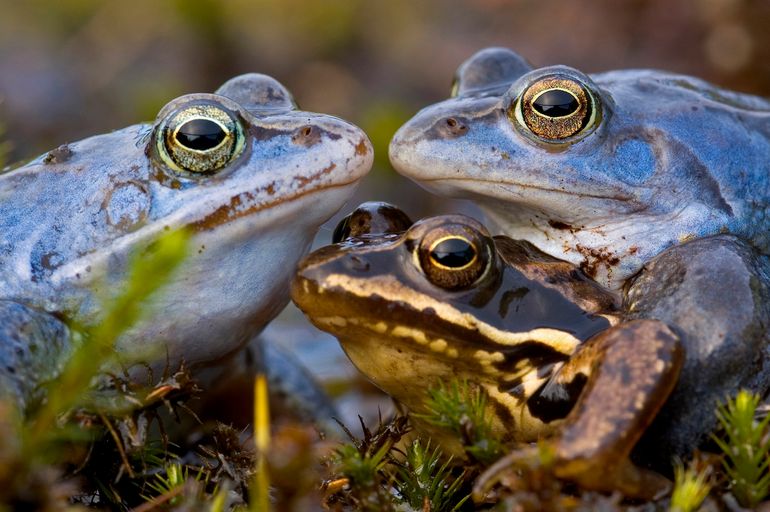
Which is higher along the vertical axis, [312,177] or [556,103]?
[556,103]

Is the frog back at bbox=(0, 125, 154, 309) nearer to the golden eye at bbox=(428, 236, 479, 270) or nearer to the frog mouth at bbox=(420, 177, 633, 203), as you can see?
the golden eye at bbox=(428, 236, 479, 270)

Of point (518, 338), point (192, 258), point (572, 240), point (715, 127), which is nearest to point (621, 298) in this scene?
point (572, 240)

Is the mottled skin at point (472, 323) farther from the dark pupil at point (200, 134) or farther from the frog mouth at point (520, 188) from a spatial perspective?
the dark pupil at point (200, 134)

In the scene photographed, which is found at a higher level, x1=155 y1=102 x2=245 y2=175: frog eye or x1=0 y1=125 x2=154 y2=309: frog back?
x1=155 y1=102 x2=245 y2=175: frog eye

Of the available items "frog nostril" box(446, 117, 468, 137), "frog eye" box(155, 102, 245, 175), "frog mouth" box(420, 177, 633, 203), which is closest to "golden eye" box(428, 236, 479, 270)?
"frog mouth" box(420, 177, 633, 203)

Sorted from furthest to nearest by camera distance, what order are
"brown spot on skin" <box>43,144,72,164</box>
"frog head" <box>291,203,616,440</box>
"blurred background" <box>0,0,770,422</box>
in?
"blurred background" <box>0,0,770,422</box> < "brown spot on skin" <box>43,144,72,164</box> < "frog head" <box>291,203,616,440</box>

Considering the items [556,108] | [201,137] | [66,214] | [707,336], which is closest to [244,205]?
[201,137]

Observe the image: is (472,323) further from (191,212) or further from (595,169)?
(191,212)
